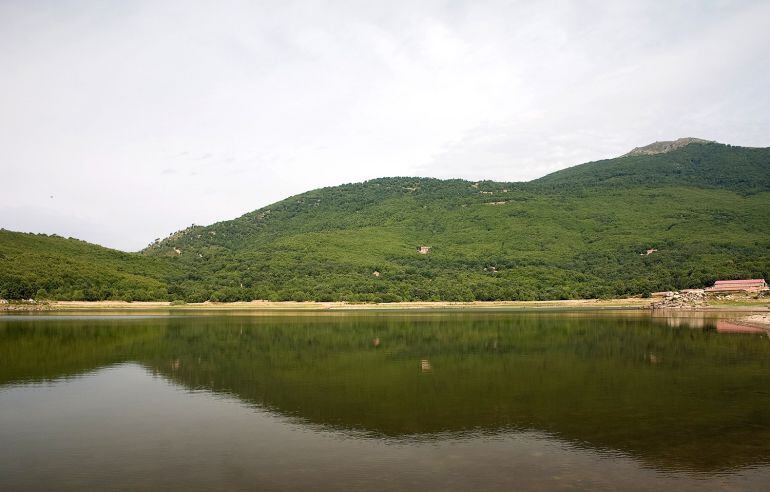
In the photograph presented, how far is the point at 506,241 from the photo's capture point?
136875 millimetres

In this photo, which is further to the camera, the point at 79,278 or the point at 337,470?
the point at 79,278

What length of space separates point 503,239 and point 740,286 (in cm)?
5712

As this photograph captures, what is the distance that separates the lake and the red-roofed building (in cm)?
6051

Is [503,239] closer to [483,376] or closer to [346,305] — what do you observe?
[346,305]

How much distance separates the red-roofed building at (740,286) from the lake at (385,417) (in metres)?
60.5

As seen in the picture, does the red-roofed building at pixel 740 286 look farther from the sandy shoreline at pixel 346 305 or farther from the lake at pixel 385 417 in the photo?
the lake at pixel 385 417

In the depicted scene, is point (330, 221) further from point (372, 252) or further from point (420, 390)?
point (420, 390)

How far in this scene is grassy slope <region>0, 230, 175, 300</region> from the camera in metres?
88.7

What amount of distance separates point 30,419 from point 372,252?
115810 millimetres

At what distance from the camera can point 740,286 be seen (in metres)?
88.7

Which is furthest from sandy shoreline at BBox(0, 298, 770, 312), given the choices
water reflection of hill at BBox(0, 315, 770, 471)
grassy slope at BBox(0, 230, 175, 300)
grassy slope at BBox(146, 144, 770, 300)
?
water reflection of hill at BBox(0, 315, 770, 471)

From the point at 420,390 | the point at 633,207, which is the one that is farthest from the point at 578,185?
the point at 420,390

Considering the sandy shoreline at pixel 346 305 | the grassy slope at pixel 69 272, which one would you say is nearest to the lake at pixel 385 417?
the sandy shoreline at pixel 346 305

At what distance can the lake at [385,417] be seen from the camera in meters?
12.3
